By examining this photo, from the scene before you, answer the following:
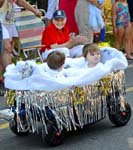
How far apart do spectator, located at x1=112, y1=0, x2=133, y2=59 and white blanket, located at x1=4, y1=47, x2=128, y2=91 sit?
4639 millimetres

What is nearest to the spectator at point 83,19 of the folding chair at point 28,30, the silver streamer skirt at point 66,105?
the folding chair at point 28,30

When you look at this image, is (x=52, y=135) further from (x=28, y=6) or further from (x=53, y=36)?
(x=28, y=6)

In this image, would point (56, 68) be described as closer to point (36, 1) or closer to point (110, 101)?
point (110, 101)

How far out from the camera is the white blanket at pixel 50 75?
512 centimetres

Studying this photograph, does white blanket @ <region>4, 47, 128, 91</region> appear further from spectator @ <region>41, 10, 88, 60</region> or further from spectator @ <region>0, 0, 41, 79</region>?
spectator @ <region>0, 0, 41, 79</region>

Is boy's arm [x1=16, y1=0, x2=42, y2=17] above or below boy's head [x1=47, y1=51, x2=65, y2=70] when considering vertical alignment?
above

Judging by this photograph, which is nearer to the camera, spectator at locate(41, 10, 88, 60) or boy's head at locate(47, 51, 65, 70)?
boy's head at locate(47, 51, 65, 70)

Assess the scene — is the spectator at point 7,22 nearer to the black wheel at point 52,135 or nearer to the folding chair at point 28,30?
the folding chair at point 28,30

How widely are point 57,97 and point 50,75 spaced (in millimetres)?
237

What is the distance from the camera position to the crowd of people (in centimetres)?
736

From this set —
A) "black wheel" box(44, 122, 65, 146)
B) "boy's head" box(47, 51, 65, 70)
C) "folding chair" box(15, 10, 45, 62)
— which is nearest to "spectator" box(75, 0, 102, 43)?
"folding chair" box(15, 10, 45, 62)

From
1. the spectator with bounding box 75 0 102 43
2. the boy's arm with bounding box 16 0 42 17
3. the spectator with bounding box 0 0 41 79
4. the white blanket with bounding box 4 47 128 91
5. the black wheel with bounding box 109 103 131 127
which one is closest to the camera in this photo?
the white blanket with bounding box 4 47 128 91

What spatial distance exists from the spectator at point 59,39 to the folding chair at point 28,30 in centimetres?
116

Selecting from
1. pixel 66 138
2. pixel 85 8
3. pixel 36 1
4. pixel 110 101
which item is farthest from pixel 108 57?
pixel 36 1
